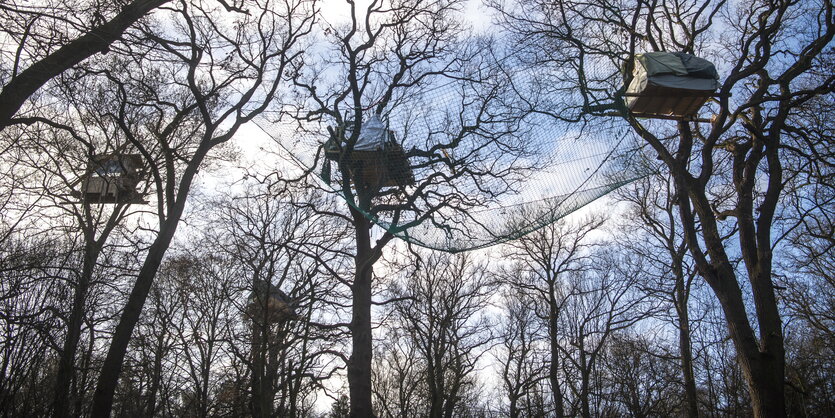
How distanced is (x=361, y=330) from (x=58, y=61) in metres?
6.20

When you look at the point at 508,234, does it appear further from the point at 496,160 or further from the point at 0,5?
the point at 0,5

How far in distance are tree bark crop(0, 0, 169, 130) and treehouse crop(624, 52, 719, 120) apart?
5.10 metres

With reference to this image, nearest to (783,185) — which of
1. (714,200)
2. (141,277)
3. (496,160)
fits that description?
(714,200)

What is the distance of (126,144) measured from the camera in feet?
36.1

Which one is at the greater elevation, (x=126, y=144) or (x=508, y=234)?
(x=126, y=144)

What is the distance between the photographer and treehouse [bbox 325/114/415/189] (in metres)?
5.88

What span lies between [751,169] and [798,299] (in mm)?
7855

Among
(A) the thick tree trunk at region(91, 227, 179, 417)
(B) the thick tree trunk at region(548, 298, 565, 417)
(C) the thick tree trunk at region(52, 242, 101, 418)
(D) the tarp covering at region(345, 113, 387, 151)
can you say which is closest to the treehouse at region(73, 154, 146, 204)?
(A) the thick tree trunk at region(91, 227, 179, 417)

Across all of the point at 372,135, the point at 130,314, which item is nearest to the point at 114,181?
the point at 130,314

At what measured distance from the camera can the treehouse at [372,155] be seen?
5883mm

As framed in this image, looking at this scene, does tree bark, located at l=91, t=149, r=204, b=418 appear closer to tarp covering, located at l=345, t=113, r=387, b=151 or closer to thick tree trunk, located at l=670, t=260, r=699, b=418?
tarp covering, located at l=345, t=113, r=387, b=151

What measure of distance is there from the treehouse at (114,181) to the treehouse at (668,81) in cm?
878

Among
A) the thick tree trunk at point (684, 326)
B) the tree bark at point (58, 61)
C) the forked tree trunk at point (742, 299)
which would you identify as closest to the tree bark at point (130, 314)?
the tree bark at point (58, 61)

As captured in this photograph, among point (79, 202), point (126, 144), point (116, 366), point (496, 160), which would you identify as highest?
point (126, 144)
